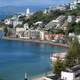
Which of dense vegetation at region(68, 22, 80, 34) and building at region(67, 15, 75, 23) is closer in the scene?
dense vegetation at region(68, 22, 80, 34)

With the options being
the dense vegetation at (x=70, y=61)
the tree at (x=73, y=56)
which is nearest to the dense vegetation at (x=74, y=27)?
the dense vegetation at (x=70, y=61)

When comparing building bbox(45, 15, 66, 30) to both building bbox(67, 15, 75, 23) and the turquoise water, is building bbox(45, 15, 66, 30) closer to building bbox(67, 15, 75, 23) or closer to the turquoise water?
building bbox(67, 15, 75, 23)

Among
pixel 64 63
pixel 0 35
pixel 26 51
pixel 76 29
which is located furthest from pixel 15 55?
pixel 0 35

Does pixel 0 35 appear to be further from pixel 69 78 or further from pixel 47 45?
pixel 69 78

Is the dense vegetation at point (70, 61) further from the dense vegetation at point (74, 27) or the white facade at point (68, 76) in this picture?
the dense vegetation at point (74, 27)

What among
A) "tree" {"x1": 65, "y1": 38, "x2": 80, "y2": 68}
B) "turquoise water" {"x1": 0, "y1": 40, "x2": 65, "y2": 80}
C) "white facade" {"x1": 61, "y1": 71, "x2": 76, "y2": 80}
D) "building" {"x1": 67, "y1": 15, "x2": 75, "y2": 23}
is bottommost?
"turquoise water" {"x1": 0, "y1": 40, "x2": 65, "y2": 80}

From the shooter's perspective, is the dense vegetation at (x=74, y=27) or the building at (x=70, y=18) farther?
the building at (x=70, y=18)

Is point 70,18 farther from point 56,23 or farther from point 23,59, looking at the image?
point 23,59

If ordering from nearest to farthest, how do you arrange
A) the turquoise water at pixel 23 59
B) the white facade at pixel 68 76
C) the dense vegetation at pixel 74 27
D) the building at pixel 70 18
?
the white facade at pixel 68 76 → the turquoise water at pixel 23 59 → the dense vegetation at pixel 74 27 → the building at pixel 70 18

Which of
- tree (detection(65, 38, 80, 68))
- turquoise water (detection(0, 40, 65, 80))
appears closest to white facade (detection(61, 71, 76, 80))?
tree (detection(65, 38, 80, 68))
